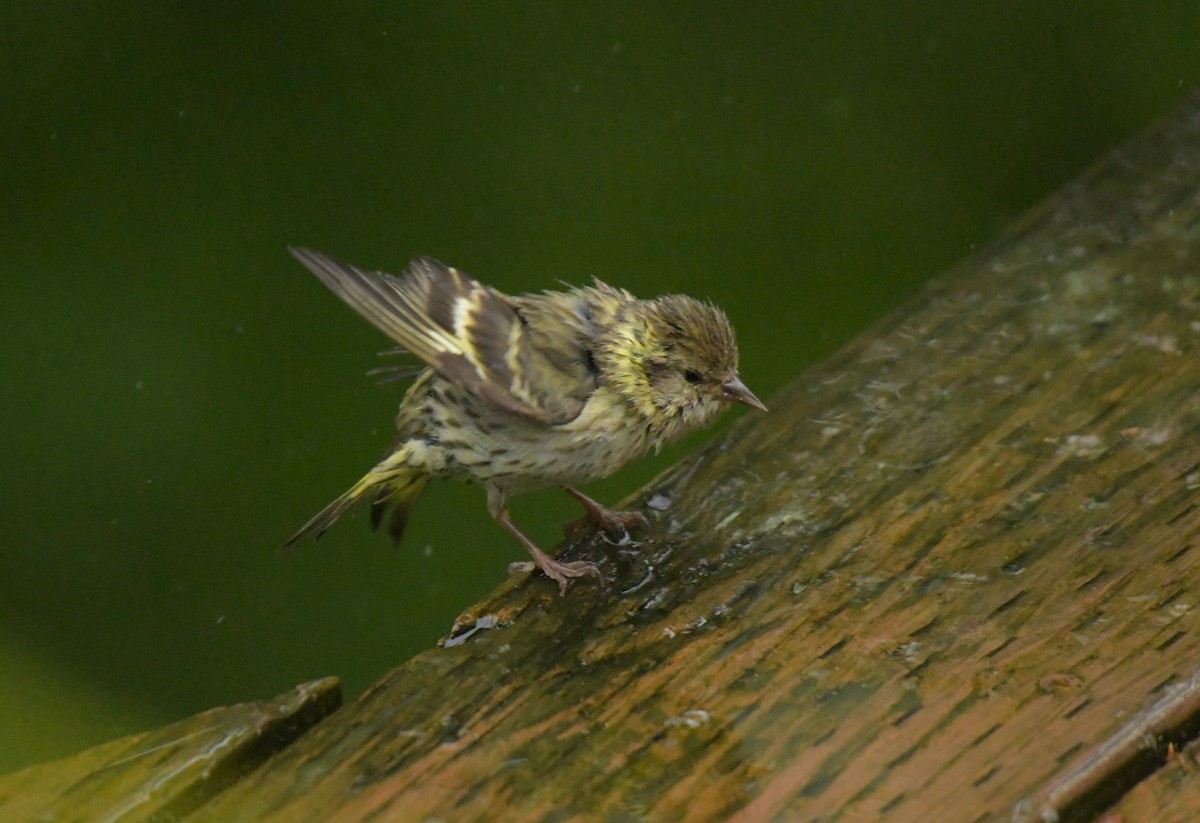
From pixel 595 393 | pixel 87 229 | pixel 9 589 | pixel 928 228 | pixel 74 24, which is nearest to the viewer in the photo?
pixel 595 393

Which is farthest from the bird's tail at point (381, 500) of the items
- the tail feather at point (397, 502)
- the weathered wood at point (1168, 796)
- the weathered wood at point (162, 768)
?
the weathered wood at point (1168, 796)

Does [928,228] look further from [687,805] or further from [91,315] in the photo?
[687,805]

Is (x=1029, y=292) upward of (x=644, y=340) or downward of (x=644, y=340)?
downward

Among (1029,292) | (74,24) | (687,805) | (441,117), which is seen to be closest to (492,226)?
(441,117)

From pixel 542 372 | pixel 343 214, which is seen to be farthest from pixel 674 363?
pixel 343 214

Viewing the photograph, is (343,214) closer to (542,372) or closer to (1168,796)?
(542,372)

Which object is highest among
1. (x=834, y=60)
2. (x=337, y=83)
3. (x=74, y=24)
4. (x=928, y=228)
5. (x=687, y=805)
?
(x=74, y=24)

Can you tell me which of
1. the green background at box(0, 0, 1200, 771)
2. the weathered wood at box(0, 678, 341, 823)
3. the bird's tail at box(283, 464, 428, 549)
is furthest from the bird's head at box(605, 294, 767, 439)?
the weathered wood at box(0, 678, 341, 823)

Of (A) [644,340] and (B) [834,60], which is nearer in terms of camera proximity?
(A) [644,340]
